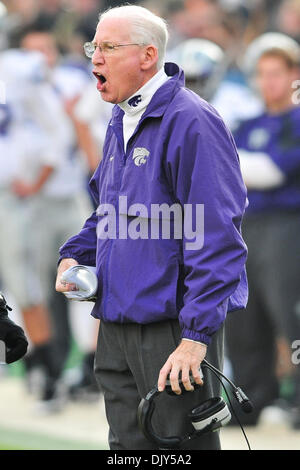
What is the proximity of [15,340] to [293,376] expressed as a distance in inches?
144

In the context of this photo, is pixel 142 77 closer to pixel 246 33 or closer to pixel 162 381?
pixel 162 381

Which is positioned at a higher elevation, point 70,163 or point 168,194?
point 168,194

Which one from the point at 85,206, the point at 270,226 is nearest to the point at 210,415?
→ the point at 270,226

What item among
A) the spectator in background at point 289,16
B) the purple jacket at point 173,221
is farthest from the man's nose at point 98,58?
the spectator in background at point 289,16

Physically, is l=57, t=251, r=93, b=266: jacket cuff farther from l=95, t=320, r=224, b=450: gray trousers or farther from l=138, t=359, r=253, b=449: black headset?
l=138, t=359, r=253, b=449: black headset

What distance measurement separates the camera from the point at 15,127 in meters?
8.96

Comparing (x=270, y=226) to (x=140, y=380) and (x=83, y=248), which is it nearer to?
(x=83, y=248)

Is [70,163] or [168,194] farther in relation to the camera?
[70,163]

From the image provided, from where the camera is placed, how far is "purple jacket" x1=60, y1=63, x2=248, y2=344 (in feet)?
13.7

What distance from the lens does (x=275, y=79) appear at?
7707mm

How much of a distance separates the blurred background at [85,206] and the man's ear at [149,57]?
3078mm

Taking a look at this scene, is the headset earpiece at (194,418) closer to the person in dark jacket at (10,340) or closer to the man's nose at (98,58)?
the person in dark jacket at (10,340)
